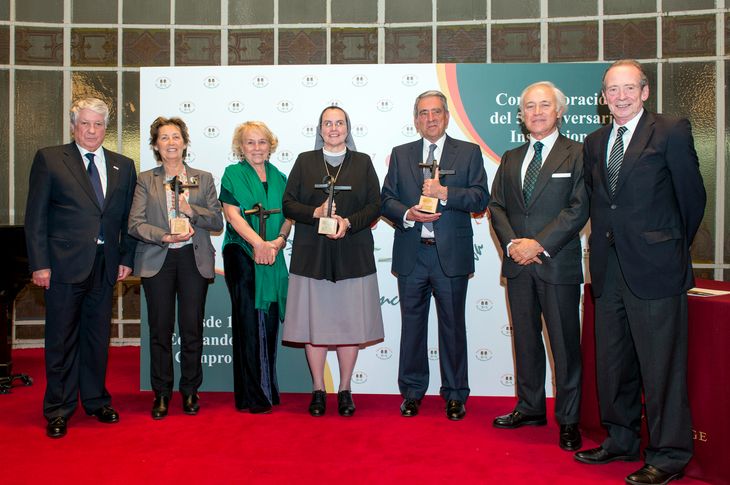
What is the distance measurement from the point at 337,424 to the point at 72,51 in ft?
17.0

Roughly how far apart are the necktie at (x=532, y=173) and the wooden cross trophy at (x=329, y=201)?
1000 millimetres

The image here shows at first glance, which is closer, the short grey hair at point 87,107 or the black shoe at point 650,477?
the black shoe at point 650,477

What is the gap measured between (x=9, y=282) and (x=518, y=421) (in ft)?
12.3

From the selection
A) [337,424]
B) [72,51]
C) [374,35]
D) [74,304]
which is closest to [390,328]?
[337,424]

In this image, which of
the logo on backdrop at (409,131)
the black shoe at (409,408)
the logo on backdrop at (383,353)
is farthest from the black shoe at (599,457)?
the logo on backdrop at (409,131)

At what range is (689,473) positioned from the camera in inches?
113

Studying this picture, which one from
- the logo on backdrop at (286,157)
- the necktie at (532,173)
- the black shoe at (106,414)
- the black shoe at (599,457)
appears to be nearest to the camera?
the black shoe at (599,457)

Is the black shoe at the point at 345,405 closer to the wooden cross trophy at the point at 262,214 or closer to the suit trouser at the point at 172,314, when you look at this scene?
the suit trouser at the point at 172,314

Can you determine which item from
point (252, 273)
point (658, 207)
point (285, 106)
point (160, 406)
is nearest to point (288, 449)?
point (160, 406)

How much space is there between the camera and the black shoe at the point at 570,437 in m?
3.23

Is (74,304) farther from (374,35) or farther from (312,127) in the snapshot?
(374,35)

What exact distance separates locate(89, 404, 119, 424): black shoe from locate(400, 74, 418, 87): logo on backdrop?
9.41 ft

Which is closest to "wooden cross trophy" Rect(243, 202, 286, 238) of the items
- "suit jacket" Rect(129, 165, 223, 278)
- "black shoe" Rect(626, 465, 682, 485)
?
"suit jacket" Rect(129, 165, 223, 278)

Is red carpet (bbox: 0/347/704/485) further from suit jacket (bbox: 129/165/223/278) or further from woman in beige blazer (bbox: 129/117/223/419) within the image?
suit jacket (bbox: 129/165/223/278)
